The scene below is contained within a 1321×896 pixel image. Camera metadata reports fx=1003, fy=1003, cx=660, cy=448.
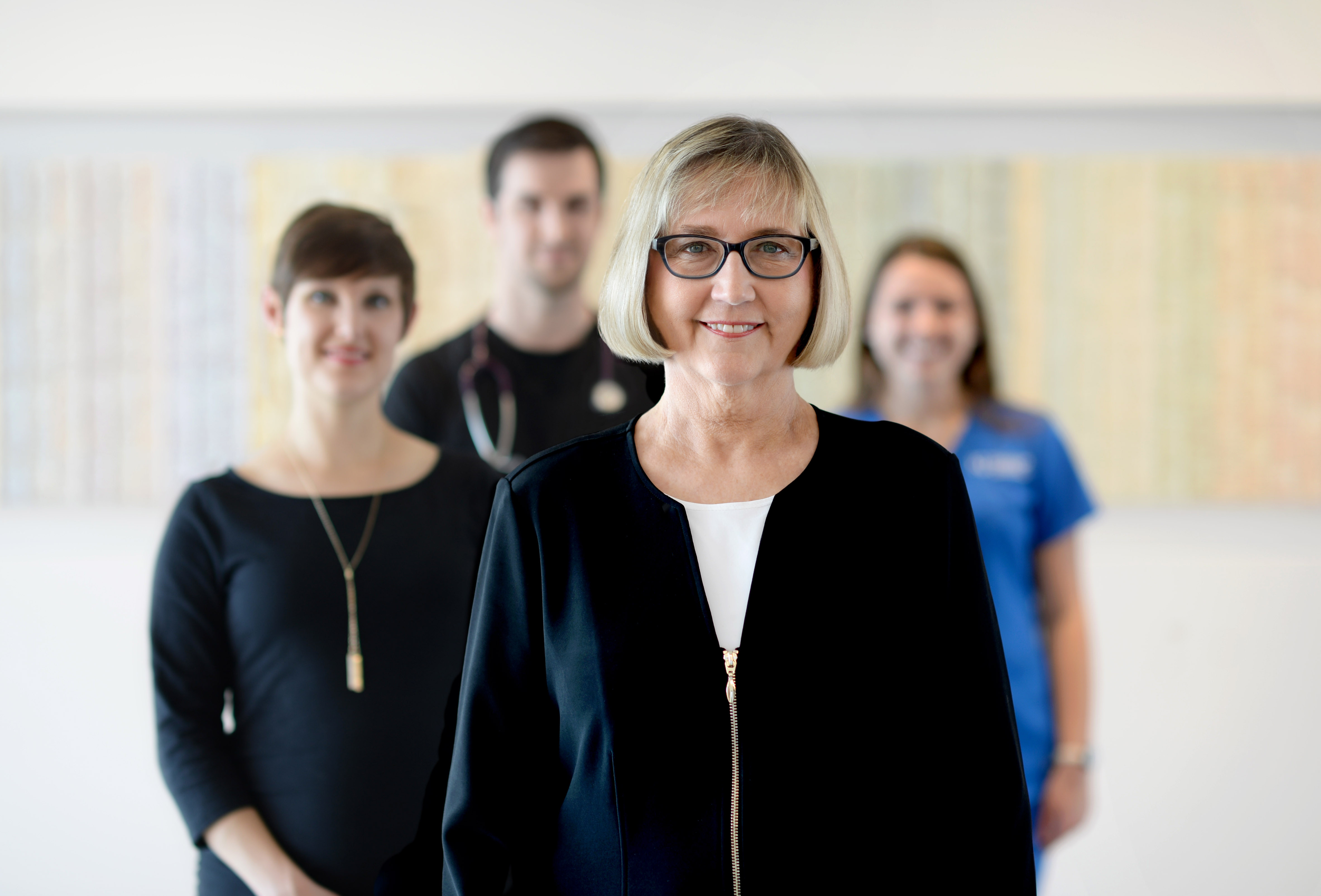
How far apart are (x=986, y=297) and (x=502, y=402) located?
153cm

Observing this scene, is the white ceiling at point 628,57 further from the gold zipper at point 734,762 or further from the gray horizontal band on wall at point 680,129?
the gold zipper at point 734,762

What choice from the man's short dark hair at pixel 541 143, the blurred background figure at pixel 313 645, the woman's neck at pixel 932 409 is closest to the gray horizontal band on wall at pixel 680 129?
the man's short dark hair at pixel 541 143

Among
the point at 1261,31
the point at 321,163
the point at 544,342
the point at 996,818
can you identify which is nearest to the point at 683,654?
the point at 996,818

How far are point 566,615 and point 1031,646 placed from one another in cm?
133

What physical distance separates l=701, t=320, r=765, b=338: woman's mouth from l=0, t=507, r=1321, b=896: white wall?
6.97ft

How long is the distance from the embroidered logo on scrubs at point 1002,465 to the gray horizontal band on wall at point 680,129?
1026mm

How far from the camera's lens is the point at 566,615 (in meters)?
1.10

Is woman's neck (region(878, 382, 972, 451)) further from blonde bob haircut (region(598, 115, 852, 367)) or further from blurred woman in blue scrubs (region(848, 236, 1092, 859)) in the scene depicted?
blonde bob haircut (region(598, 115, 852, 367))

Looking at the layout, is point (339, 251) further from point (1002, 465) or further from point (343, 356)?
point (1002, 465)

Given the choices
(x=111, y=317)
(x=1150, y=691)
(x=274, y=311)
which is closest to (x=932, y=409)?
(x=1150, y=691)

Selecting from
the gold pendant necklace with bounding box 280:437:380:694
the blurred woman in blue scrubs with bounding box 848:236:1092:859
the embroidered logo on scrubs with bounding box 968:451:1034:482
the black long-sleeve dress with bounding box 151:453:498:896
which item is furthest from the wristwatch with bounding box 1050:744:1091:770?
the gold pendant necklace with bounding box 280:437:380:694

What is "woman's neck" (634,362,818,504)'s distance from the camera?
1114 mm

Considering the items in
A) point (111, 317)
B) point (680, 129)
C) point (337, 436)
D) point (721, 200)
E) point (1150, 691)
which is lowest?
point (1150, 691)

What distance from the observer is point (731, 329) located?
3.50 ft
